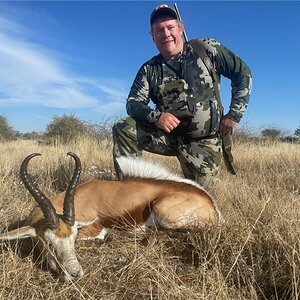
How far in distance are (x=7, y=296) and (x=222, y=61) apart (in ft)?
12.7

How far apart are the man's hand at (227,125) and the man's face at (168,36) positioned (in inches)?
44.3

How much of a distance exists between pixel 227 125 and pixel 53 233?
2.77 m

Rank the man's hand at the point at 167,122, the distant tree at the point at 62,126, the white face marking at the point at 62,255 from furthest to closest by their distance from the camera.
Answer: the distant tree at the point at 62,126 → the man's hand at the point at 167,122 → the white face marking at the point at 62,255

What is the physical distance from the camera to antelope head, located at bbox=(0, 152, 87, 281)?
2992 mm

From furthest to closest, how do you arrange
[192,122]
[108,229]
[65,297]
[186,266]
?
[192,122] → [108,229] → [186,266] → [65,297]

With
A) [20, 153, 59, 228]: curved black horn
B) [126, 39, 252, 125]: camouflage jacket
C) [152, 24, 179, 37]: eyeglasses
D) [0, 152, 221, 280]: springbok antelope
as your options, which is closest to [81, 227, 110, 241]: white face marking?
[0, 152, 221, 280]: springbok antelope

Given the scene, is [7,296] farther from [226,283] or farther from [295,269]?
[295,269]

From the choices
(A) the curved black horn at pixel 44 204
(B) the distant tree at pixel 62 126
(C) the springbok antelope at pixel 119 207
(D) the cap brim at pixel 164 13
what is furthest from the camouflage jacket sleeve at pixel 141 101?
(B) the distant tree at pixel 62 126

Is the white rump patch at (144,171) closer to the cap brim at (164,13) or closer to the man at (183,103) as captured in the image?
the man at (183,103)

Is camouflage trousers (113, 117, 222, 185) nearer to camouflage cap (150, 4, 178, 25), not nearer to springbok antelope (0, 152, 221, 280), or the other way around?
springbok antelope (0, 152, 221, 280)

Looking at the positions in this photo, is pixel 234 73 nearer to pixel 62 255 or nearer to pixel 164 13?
pixel 164 13

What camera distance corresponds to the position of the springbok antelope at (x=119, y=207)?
10.4 feet

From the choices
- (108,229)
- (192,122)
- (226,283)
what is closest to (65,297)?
(226,283)

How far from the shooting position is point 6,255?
3125 mm
